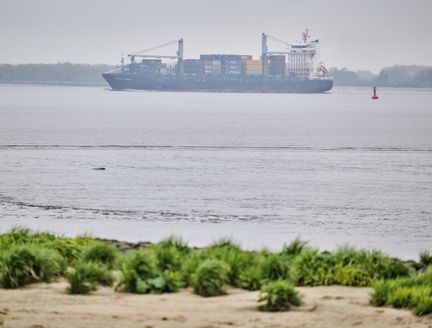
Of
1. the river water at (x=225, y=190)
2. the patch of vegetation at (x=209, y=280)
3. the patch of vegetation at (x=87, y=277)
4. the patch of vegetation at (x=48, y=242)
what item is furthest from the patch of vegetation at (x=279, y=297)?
the river water at (x=225, y=190)

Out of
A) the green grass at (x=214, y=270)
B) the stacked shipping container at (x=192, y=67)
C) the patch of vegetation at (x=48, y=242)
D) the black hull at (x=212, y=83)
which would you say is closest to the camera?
the green grass at (x=214, y=270)

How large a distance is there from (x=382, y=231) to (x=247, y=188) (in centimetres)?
829

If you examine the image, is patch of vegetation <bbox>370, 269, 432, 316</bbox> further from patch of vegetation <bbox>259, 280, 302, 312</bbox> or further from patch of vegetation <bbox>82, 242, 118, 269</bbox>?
patch of vegetation <bbox>82, 242, 118, 269</bbox>

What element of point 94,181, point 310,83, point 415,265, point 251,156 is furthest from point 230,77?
point 415,265

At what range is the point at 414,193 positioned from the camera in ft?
80.4

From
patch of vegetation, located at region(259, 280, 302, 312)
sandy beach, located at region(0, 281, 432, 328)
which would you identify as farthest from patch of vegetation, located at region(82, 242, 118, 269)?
patch of vegetation, located at region(259, 280, 302, 312)

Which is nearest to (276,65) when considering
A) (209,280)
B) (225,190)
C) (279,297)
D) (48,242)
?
(225,190)

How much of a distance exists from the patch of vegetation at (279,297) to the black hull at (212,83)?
17402cm

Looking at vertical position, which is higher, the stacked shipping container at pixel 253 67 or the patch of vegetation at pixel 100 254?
the patch of vegetation at pixel 100 254

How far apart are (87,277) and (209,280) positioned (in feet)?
3.58

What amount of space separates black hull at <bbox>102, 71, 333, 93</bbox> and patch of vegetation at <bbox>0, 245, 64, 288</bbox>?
568 ft

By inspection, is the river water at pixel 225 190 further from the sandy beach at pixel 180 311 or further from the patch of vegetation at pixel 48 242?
the sandy beach at pixel 180 311

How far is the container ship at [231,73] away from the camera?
593 ft

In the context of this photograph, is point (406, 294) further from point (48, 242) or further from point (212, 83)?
point (212, 83)
